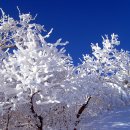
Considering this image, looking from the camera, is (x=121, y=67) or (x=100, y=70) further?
(x=121, y=67)

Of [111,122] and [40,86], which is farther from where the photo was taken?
[111,122]

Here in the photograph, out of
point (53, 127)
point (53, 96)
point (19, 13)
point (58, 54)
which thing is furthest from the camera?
point (19, 13)

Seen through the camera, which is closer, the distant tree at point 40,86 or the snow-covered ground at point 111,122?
the distant tree at point 40,86

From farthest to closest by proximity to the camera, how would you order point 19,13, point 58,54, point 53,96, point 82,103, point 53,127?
point 19,13 < point 82,103 < point 53,127 < point 58,54 < point 53,96

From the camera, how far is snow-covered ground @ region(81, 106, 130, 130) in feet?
61.1

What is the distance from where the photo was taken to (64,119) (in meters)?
14.7

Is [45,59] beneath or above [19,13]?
beneath

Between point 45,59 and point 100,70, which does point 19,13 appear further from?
point 45,59

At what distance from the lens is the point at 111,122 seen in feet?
66.2

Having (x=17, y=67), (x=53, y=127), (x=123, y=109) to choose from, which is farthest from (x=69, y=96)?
(x=123, y=109)

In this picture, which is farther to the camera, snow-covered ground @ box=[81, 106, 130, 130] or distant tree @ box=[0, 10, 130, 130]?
snow-covered ground @ box=[81, 106, 130, 130]

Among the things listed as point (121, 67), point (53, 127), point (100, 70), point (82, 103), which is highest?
point (121, 67)

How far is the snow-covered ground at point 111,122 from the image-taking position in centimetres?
1861

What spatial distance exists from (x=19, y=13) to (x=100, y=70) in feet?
19.9
